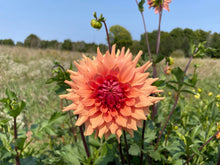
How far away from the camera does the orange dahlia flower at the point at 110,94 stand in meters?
0.90

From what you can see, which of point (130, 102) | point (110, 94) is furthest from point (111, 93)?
point (130, 102)

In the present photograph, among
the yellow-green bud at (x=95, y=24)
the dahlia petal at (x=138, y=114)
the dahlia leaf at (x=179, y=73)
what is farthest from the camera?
the dahlia leaf at (x=179, y=73)

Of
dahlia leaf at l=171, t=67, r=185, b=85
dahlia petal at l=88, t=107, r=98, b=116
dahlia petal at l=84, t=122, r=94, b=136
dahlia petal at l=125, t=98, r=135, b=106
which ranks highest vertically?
dahlia leaf at l=171, t=67, r=185, b=85

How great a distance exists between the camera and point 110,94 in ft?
3.06

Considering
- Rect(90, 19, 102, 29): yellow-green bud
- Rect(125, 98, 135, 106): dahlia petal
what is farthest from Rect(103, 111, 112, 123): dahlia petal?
Rect(90, 19, 102, 29): yellow-green bud

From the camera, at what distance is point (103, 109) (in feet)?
3.04

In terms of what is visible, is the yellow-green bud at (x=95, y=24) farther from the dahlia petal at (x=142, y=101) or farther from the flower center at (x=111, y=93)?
the dahlia petal at (x=142, y=101)

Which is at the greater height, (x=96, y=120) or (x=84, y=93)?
(x=84, y=93)

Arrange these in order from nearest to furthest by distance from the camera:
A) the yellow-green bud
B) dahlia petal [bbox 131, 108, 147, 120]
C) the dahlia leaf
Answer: dahlia petal [bbox 131, 108, 147, 120] → the yellow-green bud → the dahlia leaf

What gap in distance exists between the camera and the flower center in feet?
3.06

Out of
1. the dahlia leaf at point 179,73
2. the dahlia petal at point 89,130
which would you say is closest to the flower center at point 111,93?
the dahlia petal at point 89,130

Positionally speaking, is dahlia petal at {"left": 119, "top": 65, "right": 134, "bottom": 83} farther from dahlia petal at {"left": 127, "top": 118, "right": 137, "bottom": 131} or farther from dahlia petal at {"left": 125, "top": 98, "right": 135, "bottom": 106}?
dahlia petal at {"left": 127, "top": 118, "right": 137, "bottom": 131}

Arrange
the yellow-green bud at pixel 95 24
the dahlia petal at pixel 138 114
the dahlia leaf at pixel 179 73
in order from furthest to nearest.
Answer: the dahlia leaf at pixel 179 73 → the yellow-green bud at pixel 95 24 → the dahlia petal at pixel 138 114

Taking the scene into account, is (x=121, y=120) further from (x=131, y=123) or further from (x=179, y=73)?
(x=179, y=73)
